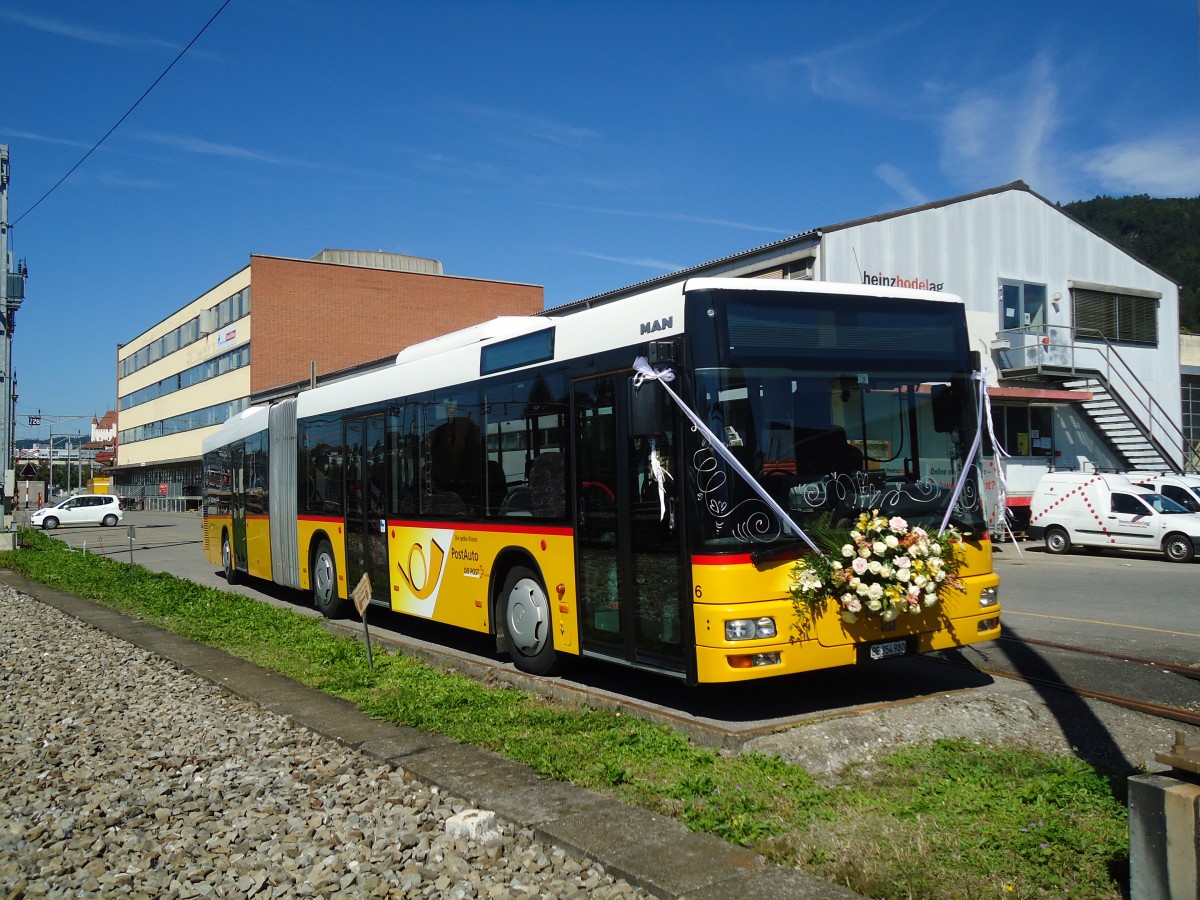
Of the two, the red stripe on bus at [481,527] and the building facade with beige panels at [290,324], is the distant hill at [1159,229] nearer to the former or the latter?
the building facade with beige panels at [290,324]

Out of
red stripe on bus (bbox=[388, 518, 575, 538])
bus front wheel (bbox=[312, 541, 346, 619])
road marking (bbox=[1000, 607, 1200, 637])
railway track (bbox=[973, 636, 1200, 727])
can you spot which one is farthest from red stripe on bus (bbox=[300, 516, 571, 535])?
road marking (bbox=[1000, 607, 1200, 637])

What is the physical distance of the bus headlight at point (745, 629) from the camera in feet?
23.1

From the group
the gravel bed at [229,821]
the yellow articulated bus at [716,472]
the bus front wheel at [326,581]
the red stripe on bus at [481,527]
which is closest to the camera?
the gravel bed at [229,821]

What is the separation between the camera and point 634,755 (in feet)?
22.2

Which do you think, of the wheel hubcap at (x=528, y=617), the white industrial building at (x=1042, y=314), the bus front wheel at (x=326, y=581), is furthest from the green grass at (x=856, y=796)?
the white industrial building at (x=1042, y=314)

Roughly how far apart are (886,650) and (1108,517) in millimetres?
18556

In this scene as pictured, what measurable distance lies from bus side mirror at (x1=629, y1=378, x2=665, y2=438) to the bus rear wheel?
224cm

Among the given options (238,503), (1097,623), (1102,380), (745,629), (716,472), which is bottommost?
(1097,623)

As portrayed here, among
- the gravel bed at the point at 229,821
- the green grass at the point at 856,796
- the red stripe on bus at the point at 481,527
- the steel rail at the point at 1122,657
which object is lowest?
the gravel bed at the point at 229,821

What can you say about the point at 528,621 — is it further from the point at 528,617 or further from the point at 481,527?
the point at 481,527

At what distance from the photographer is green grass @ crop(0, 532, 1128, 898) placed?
15.1 feet

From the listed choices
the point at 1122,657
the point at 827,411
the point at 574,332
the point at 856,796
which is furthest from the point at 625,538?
the point at 1122,657

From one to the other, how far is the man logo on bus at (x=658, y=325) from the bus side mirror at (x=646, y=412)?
425 mm

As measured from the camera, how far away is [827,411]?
7.54 meters
